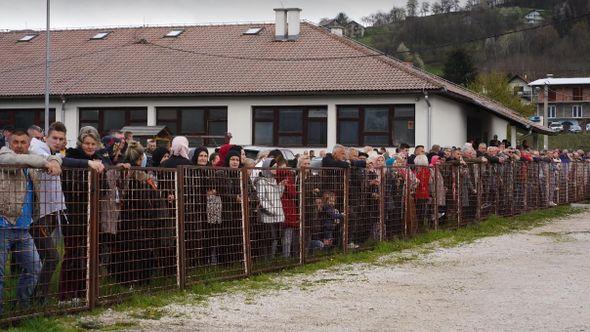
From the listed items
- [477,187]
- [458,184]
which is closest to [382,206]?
[458,184]

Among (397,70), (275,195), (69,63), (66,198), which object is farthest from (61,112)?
(66,198)

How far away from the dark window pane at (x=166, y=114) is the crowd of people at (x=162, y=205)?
82.9 feet

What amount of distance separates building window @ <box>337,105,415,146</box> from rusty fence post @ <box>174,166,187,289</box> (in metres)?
29.4

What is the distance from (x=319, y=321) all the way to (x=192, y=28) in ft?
133

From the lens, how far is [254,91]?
40.6 meters

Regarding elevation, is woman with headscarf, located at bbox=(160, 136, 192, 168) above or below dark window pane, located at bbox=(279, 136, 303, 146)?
below

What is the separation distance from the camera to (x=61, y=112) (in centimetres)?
4303

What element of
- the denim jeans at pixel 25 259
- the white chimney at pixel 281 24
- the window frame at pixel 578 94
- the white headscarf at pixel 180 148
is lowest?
the denim jeans at pixel 25 259

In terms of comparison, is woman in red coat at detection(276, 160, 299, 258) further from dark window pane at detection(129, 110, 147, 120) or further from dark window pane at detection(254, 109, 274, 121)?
dark window pane at detection(129, 110, 147, 120)

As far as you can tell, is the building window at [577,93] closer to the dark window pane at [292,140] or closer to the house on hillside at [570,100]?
the house on hillside at [570,100]

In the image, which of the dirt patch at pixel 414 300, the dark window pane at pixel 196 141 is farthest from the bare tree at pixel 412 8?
the dirt patch at pixel 414 300

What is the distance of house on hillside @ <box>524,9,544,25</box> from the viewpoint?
385 feet

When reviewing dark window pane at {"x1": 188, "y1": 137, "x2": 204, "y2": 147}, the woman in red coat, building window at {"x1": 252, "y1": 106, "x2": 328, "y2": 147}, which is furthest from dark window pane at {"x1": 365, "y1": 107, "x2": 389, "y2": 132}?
the woman in red coat

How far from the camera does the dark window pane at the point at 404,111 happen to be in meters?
39.7
